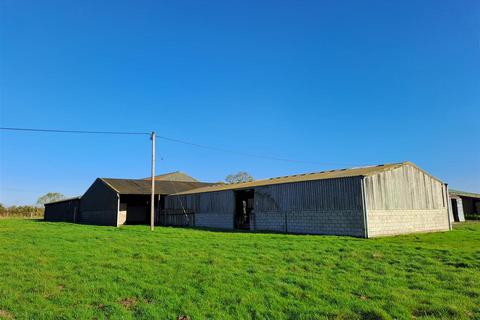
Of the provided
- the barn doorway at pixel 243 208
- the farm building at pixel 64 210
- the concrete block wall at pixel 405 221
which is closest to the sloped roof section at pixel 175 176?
the farm building at pixel 64 210

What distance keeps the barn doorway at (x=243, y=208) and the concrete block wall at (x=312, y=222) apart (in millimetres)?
2376

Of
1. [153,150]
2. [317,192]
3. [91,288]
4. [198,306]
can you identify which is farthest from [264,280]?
[153,150]

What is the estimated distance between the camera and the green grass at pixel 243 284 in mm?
6793

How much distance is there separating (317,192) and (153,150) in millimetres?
12745

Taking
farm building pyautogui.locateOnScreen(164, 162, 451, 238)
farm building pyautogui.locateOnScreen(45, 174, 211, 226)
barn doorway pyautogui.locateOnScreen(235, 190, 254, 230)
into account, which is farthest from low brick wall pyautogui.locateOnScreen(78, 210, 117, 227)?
barn doorway pyautogui.locateOnScreen(235, 190, 254, 230)

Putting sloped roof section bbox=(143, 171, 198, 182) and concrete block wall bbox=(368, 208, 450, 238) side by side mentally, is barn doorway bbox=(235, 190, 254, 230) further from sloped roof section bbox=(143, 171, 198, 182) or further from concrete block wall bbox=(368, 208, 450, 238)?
sloped roof section bbox=(143, 171, 198, 182)

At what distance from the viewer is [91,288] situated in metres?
8.41

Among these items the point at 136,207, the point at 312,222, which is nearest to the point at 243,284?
the point at 312,222

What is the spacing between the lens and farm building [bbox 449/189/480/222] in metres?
42.0

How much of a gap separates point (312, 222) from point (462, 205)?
31301 mm

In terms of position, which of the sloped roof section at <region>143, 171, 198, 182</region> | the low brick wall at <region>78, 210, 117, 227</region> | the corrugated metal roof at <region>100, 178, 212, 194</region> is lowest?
the low brick wall at <region>78, 210, 117, 227</region>

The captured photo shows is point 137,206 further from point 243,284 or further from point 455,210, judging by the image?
point 243,284

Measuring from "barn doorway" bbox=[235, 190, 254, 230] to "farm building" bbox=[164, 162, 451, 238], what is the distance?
0.09 meters

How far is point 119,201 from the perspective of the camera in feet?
130
